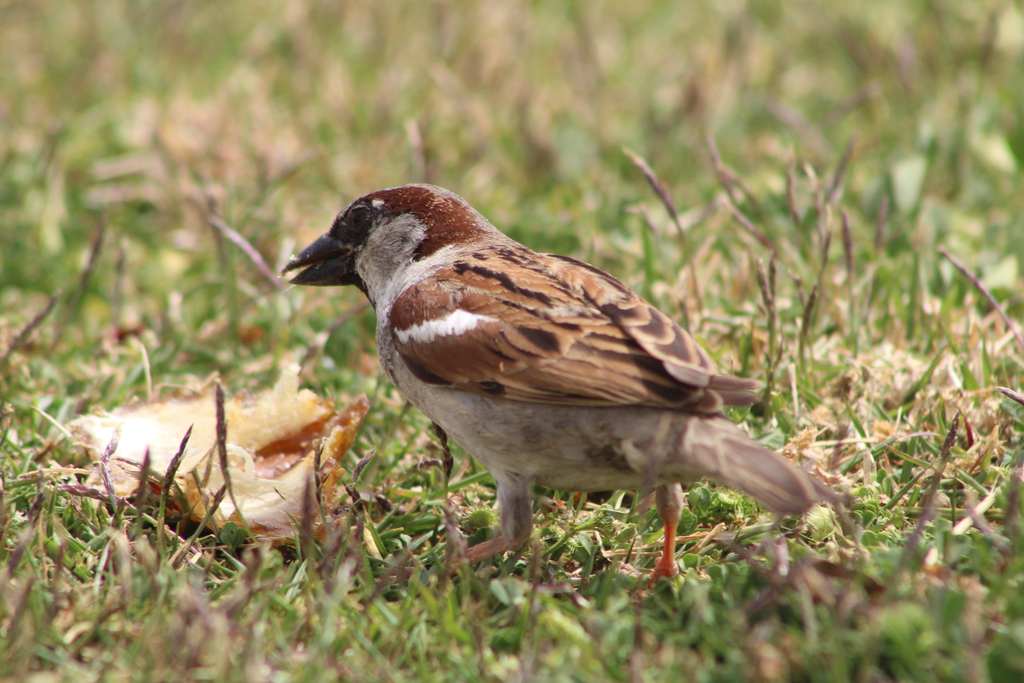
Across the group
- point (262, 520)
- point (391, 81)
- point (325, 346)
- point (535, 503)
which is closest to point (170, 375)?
point (325, 346)

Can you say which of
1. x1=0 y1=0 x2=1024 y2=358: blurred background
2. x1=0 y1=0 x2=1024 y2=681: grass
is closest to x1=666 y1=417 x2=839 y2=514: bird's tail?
x1=0 y1=0 x2=1024 y2=681: grass

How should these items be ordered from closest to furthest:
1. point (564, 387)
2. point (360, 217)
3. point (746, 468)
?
point (746, 468), point (564, 387), point (360, 217)

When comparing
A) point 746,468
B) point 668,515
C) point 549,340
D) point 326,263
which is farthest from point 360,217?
point 746,468

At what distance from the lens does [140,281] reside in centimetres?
515

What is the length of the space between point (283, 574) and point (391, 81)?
4190mm

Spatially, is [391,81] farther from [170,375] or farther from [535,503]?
[535,503]

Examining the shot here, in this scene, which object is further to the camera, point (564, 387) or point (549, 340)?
point (549, 340)

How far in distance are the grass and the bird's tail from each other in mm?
131

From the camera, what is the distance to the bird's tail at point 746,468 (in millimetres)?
2609

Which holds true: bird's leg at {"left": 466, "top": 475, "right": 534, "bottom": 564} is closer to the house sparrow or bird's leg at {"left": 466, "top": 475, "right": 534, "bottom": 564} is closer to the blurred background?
the house sparrow

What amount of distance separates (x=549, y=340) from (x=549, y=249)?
2.02m

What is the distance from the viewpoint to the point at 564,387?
2.92 m

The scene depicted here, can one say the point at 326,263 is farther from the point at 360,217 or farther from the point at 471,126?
the point at 471,126

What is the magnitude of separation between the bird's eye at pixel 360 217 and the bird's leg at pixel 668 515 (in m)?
1.55
